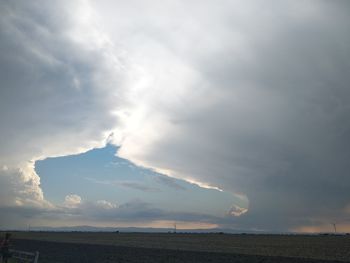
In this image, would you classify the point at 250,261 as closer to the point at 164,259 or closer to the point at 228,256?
the point at 228,256

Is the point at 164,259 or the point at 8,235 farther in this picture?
the point at 164,259

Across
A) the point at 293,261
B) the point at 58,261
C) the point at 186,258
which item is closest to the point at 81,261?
the point at 58,261

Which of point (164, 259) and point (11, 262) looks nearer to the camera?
point (11, 262)

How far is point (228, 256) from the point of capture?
162ft

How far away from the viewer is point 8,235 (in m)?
27.4

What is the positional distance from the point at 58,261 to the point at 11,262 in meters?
Answer: 15.0

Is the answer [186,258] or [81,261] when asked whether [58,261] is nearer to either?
[81,261]

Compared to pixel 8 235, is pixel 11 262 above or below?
below

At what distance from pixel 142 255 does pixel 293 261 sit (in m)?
20.0

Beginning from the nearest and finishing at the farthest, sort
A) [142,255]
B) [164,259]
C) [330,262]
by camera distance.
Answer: [330,262] → [164,259] → [142,255]

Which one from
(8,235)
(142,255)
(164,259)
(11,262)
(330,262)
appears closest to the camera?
(8,235)

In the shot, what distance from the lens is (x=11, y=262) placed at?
30.5m

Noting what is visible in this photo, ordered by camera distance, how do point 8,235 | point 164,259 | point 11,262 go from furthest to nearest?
1. point 164,259
2. point 11,262
3. point 8,235

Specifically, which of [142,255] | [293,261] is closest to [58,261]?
[142,255]
